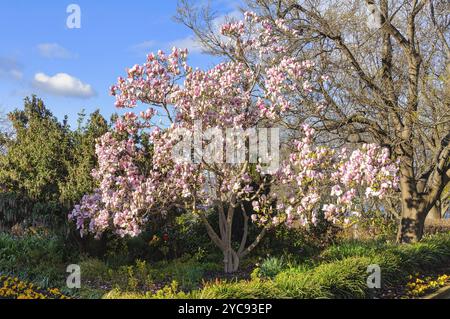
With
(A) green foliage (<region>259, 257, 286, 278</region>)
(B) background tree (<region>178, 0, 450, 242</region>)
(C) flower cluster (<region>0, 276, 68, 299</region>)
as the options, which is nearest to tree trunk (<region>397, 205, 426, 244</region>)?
(B) background tree (<region>178, 0, 450, 242</region>)

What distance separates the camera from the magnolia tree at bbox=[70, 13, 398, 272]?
9.06m

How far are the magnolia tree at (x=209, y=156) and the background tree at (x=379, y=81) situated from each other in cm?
290

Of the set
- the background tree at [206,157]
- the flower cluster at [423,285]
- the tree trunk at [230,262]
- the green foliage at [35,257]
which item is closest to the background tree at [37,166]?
the green foliage at [35,257]

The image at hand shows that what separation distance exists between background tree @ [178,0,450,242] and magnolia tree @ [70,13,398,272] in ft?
9.52

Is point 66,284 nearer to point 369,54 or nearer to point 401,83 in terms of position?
point 401,83

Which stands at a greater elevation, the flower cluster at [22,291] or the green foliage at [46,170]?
the green foliage at [46,170]

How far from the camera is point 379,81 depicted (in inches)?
570

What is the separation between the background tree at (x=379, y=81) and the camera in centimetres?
1306

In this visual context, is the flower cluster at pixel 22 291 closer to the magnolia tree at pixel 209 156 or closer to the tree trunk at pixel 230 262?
the magnolia tree at pixel 209 156

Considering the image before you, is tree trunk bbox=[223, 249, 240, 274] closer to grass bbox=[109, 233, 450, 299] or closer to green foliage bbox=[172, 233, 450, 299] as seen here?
grass bbox=[109, 233, 450, 299]

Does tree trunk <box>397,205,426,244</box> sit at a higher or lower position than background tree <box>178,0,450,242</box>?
lower

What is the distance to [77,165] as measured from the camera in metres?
11.5

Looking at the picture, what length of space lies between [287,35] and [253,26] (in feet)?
6.98

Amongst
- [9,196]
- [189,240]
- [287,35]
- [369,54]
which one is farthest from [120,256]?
[369,54]
